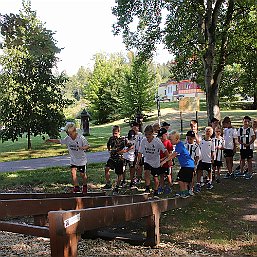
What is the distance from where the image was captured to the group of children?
8.32 meters

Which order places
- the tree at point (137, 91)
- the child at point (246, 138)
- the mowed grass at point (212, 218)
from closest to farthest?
the mowed grass at point (212, 218) → the child at point (246, 138) → the tree at point (137, 91)

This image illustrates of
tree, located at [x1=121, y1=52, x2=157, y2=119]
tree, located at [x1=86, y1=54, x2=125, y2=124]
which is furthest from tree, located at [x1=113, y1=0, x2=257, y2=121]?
tree, located at [x1=86, y1=54, x2=125, y2=124]

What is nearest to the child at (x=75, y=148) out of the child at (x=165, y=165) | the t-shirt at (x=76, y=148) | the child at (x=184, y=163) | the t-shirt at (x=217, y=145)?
the t-shirt at (x=76, y=148)

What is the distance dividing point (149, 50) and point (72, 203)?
15935 millimetres

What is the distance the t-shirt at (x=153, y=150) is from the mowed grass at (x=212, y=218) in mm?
1162

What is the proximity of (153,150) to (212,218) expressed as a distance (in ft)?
6.90

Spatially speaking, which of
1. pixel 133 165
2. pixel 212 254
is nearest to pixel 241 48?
pixel 133 165

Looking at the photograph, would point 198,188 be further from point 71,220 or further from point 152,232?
point 71,220

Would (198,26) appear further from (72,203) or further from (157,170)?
(72,203)

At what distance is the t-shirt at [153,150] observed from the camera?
27.9 feet

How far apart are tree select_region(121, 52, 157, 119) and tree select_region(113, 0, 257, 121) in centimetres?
2238

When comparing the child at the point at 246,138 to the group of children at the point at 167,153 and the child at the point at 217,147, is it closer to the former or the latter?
the group of children at the point at 167,153

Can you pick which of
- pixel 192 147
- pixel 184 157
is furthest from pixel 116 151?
pixel 184 157

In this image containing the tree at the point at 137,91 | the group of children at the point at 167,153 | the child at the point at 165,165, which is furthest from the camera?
the tree at the point at 137,91
